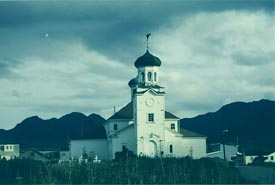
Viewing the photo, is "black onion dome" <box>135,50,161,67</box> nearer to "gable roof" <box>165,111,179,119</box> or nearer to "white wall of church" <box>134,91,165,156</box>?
"white wall of church" <box>134,91,165,156</box>

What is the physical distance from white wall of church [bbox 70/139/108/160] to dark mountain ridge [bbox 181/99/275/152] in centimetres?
4206

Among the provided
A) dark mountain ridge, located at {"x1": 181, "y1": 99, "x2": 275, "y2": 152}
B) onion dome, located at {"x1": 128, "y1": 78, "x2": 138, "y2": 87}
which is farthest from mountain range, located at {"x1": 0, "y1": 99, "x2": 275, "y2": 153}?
onion dome, located at {"x1": 128, "y1": 78, "x2": 138, "y2": 87}

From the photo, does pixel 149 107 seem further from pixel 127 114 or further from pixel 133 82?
pixel 133 82

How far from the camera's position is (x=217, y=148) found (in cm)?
7219

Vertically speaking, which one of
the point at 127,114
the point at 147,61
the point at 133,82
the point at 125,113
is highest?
the point at 147,61

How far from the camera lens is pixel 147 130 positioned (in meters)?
58.2

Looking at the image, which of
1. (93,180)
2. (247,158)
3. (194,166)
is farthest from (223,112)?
(93,180)

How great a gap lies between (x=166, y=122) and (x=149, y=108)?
3403mm

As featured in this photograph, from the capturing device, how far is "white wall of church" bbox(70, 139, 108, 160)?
203 ft

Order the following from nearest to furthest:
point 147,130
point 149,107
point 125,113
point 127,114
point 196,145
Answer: point 147,130 → point 149,107 → point 196,145 → point 127,114 → point 125,113

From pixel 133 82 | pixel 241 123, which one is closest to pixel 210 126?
pixel 241 123

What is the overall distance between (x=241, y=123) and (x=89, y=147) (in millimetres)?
62547

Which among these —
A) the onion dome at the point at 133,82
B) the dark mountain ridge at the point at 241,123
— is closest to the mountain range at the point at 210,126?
the dark mountain ridge at the point at 241,123

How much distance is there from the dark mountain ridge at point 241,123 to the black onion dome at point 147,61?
43.7 meters
